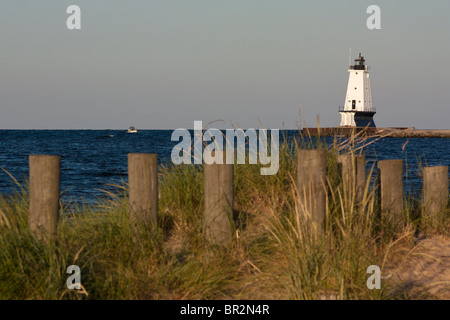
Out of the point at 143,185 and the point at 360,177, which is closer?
the point at 143,185

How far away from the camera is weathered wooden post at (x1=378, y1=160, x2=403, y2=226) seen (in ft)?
18.5

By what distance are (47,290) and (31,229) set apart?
99 cm

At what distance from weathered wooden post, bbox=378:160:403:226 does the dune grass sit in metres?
0.21

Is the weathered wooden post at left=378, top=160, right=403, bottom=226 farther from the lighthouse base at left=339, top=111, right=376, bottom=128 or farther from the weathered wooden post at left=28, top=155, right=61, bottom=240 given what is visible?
the lighthouse base at left=339, top=111, right=376, bottom=128

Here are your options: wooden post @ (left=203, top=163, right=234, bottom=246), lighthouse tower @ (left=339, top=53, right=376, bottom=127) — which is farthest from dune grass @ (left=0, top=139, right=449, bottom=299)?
lighthouse tower @ (left=339, top=53, right=376, bottom=127)

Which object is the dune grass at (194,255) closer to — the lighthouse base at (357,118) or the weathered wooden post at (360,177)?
the weathered wooden post at (360,177)

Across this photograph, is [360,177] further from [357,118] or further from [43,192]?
[357,118]

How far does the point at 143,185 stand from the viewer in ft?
15.6

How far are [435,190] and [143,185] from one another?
3.65 m

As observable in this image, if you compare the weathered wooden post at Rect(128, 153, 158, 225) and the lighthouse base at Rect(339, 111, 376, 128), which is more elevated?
the lighthouse base at Rect(339, 111, 376, 128)

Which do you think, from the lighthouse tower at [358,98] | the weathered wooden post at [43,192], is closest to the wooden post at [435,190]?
the weathered wooden post at [43,192]

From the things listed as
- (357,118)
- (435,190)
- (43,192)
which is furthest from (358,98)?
(43,192)

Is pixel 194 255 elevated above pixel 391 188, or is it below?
below

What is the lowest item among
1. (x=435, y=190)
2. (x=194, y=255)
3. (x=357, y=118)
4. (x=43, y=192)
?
(x=194, y=255)
